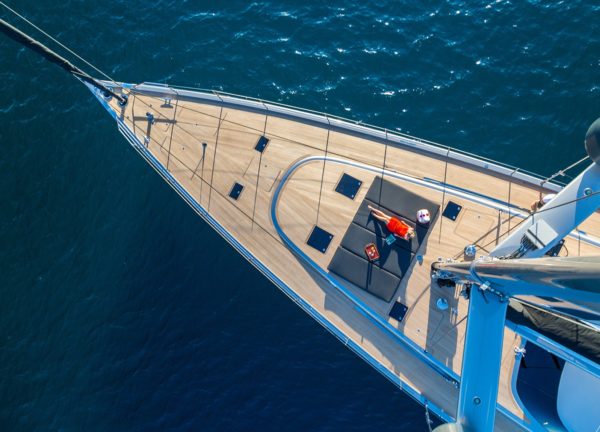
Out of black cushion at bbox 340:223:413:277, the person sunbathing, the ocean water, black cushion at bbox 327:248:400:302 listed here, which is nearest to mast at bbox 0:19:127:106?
the ocean water

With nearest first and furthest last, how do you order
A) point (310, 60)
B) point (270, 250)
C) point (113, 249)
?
point (270, 250) → point (113, 249) → point (310, 60)

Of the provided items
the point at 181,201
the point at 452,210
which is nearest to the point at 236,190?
the point at 181,201

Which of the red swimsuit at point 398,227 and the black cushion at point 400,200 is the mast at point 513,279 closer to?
the red swimsuit at point 398,227

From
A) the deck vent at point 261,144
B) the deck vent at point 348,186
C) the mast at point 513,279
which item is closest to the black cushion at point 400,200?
the deck vent at point 348,186

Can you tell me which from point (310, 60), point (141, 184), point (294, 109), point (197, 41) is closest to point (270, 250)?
point (294, 109)

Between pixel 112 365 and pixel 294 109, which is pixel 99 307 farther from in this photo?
pixel 294 109
